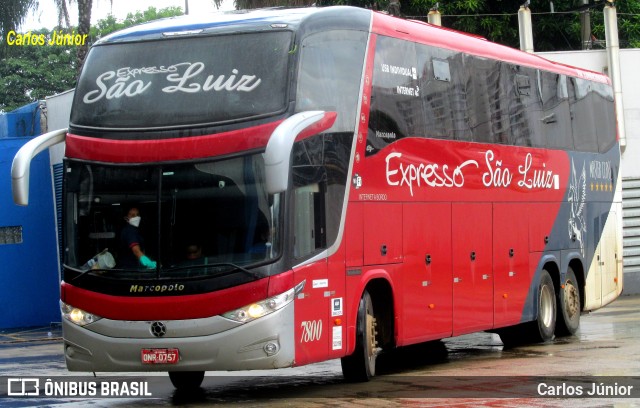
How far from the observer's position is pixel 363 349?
13.6m

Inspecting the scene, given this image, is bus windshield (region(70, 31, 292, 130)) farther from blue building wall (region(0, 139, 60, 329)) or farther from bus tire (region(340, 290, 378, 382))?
blue building wall (region(0, 139, 60, 329))

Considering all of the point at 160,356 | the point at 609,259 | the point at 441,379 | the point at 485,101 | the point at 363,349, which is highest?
the point at 485,101

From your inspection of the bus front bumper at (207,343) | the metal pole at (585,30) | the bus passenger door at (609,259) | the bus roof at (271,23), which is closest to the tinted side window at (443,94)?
the bus roof at (271,23)

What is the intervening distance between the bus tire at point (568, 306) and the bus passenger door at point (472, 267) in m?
3.13

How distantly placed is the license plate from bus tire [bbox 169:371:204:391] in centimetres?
222

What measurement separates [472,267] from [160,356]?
608 cm

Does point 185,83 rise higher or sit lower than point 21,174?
higher

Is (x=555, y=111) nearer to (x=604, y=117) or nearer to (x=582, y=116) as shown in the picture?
(x=582, y=116)

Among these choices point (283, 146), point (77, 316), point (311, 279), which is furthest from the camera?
point (311, 279)

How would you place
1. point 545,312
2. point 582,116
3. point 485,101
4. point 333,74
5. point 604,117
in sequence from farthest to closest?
point 604,117
point 582,116
point 545,312
point 485,101
point 333,74

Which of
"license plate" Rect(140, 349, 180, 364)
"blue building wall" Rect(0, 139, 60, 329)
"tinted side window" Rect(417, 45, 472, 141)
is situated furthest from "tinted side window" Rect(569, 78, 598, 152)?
"blue building wall" Rect(0, 139, 60, 329)

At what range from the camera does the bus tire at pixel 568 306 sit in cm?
1998

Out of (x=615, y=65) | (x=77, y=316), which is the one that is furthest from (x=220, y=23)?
(x=615, y=65)

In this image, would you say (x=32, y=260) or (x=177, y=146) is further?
(x=32, y=260)
